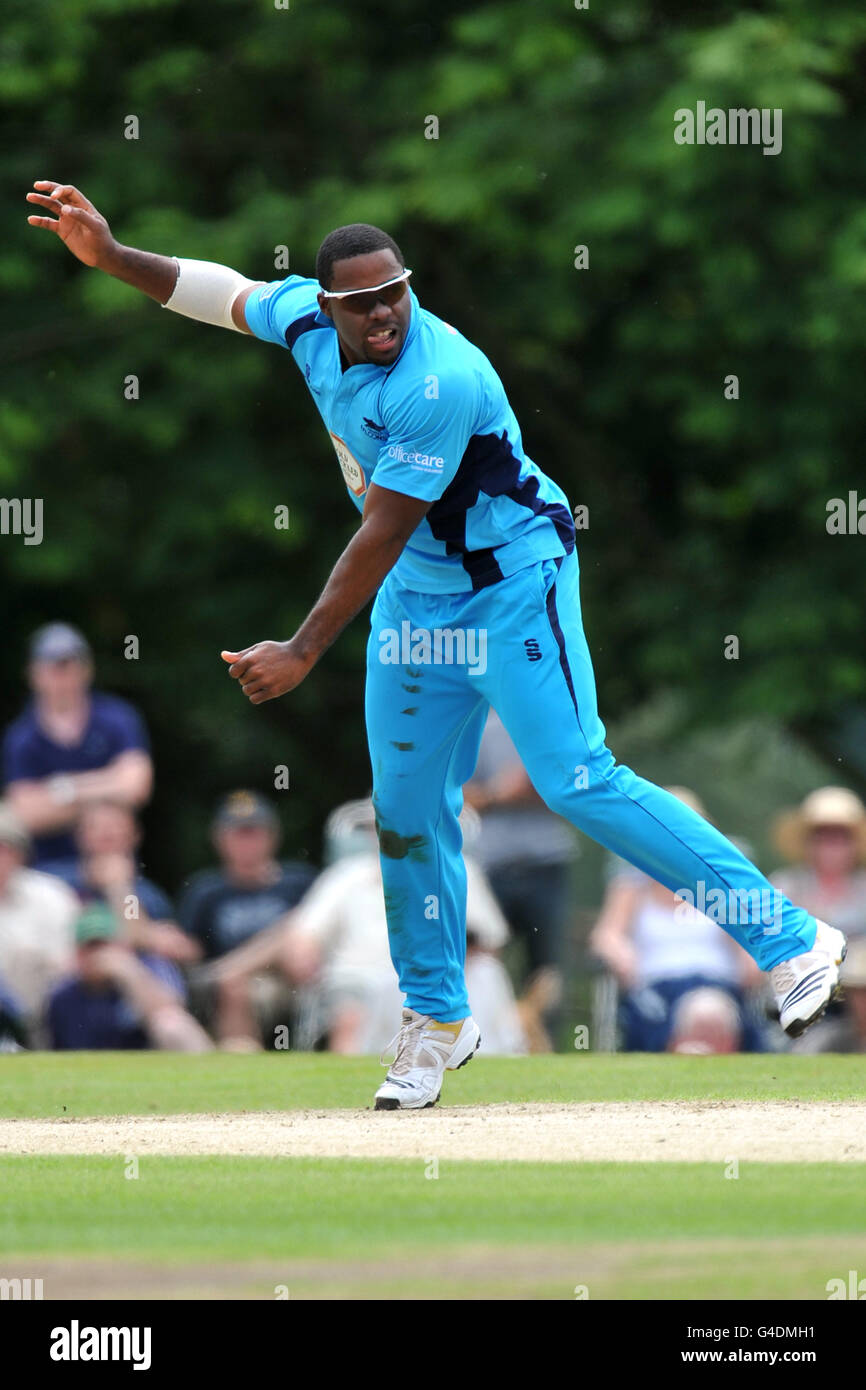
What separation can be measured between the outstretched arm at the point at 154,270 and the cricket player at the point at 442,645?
0.06 metres

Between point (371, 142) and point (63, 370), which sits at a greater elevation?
point (371, 142)

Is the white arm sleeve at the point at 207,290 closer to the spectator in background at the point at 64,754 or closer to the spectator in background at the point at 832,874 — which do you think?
the spectator in background at the point at 64,754

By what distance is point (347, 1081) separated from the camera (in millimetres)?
7719

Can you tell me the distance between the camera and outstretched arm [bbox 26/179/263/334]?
6.95 metres

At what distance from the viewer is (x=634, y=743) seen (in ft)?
49.6

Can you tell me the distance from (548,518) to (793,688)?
602cm

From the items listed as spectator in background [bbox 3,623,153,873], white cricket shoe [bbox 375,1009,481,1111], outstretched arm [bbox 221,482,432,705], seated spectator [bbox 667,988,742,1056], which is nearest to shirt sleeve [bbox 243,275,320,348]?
outstretched arm [bbox 221,482,432,705]

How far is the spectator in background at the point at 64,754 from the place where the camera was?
34.7 ft

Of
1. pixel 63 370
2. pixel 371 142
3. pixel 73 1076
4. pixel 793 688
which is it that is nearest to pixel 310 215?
pixel 371 142

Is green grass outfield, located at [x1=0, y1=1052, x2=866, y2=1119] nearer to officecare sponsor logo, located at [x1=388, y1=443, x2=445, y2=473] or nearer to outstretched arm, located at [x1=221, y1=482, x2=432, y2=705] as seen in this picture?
outstretched arm, located at [x1=221, y1=482, x2=432, y2=705]

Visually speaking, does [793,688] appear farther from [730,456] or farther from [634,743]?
[634,743]

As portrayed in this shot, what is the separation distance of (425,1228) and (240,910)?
582 centimetres

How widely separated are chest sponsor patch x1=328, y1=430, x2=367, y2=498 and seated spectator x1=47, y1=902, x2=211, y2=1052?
382cm
